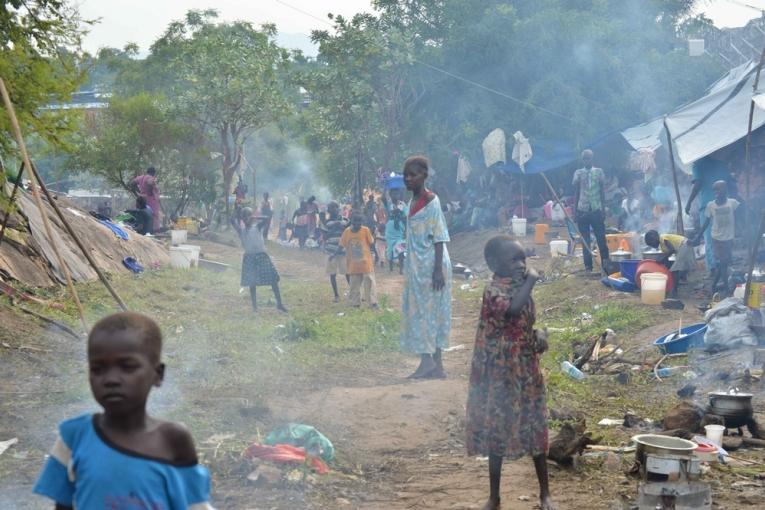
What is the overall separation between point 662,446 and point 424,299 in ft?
11.6

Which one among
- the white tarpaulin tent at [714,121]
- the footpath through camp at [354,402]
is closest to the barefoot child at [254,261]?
the footpath through camp at [354,402]

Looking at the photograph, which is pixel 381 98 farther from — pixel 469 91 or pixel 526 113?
pixel 526 113

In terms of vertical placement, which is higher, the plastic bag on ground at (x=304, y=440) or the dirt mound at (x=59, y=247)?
the dirt mound at (x=59, y=247)

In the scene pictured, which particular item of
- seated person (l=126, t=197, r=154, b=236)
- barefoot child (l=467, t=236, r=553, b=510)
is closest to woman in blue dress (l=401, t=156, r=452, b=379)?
barefoot child (l=467, t=236, r=553, b=510)

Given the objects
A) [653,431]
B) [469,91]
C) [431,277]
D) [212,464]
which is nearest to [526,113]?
[469,91]

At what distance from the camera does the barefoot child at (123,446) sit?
8.08ft

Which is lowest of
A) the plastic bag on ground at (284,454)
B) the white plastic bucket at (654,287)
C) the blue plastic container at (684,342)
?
the plastic bag on ground at (284,454)

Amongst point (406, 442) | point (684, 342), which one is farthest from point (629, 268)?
point (406, 442)

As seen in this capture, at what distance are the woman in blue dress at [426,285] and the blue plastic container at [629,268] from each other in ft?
19.2

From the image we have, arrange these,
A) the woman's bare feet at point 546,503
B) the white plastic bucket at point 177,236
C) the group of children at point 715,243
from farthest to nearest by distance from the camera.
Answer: the white plastic bucket at point 177,236, the group of children at point 715,243, the woman's bare feet at point 546,503

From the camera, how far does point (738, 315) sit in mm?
9227

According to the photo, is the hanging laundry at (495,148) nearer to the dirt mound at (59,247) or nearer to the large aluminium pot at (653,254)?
the dirt mound at (59,247)

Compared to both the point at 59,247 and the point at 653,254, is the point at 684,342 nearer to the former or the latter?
the point at 653,254

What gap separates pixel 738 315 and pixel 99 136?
800 inches
